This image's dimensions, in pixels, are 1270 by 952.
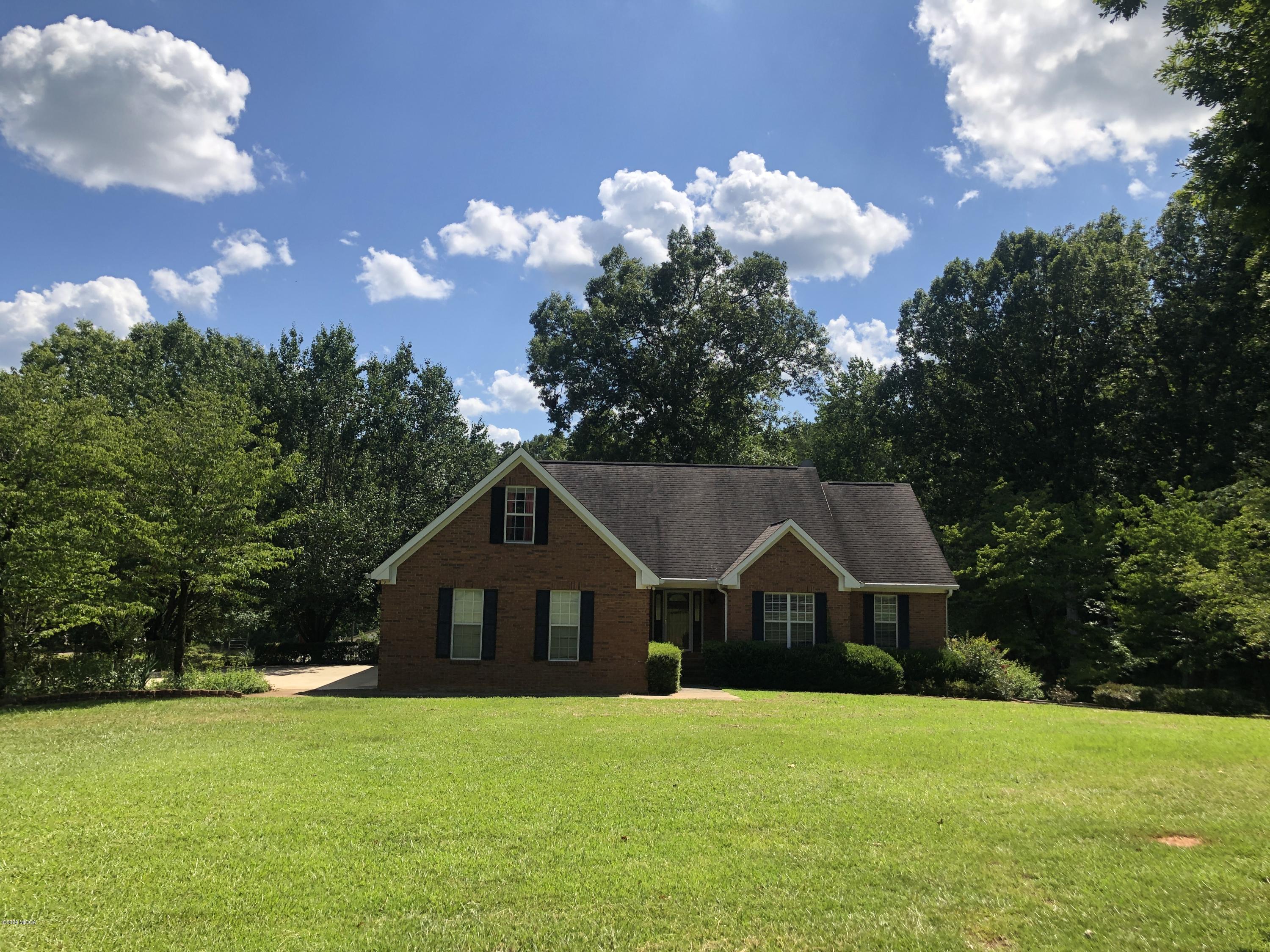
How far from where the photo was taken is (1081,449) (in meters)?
36.3

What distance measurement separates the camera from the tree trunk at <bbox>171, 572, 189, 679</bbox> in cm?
1925

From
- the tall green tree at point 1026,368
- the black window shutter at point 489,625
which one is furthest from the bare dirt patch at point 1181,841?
the tall green tree at point 1026,368

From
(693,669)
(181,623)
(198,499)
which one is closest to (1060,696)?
(693,669)

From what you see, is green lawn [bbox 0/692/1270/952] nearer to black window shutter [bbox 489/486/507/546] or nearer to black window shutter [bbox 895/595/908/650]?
black window shutter [bbox 489/486/507/546]

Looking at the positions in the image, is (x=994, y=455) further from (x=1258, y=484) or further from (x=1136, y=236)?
(x=1258, y=484)

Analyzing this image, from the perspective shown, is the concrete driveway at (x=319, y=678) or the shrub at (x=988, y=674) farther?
the shrub at (x=988, y=674)

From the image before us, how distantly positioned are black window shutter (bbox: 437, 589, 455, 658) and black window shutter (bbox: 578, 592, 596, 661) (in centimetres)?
328

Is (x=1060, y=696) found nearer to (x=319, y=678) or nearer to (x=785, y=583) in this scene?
(x=785, y=583)

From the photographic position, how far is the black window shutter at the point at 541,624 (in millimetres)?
19797

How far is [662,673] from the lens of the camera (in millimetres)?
19531

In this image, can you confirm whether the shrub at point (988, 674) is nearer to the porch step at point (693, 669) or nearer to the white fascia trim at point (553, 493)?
the porch step at point (693, 669)

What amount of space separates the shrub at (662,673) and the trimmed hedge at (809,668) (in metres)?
2.30

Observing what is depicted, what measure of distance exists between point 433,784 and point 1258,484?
959 inches

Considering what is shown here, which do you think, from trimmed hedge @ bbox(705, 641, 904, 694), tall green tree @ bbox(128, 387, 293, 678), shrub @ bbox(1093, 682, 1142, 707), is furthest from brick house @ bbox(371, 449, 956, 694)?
Answer: shrub @ bbox(1093, 682, 1142, 707)
